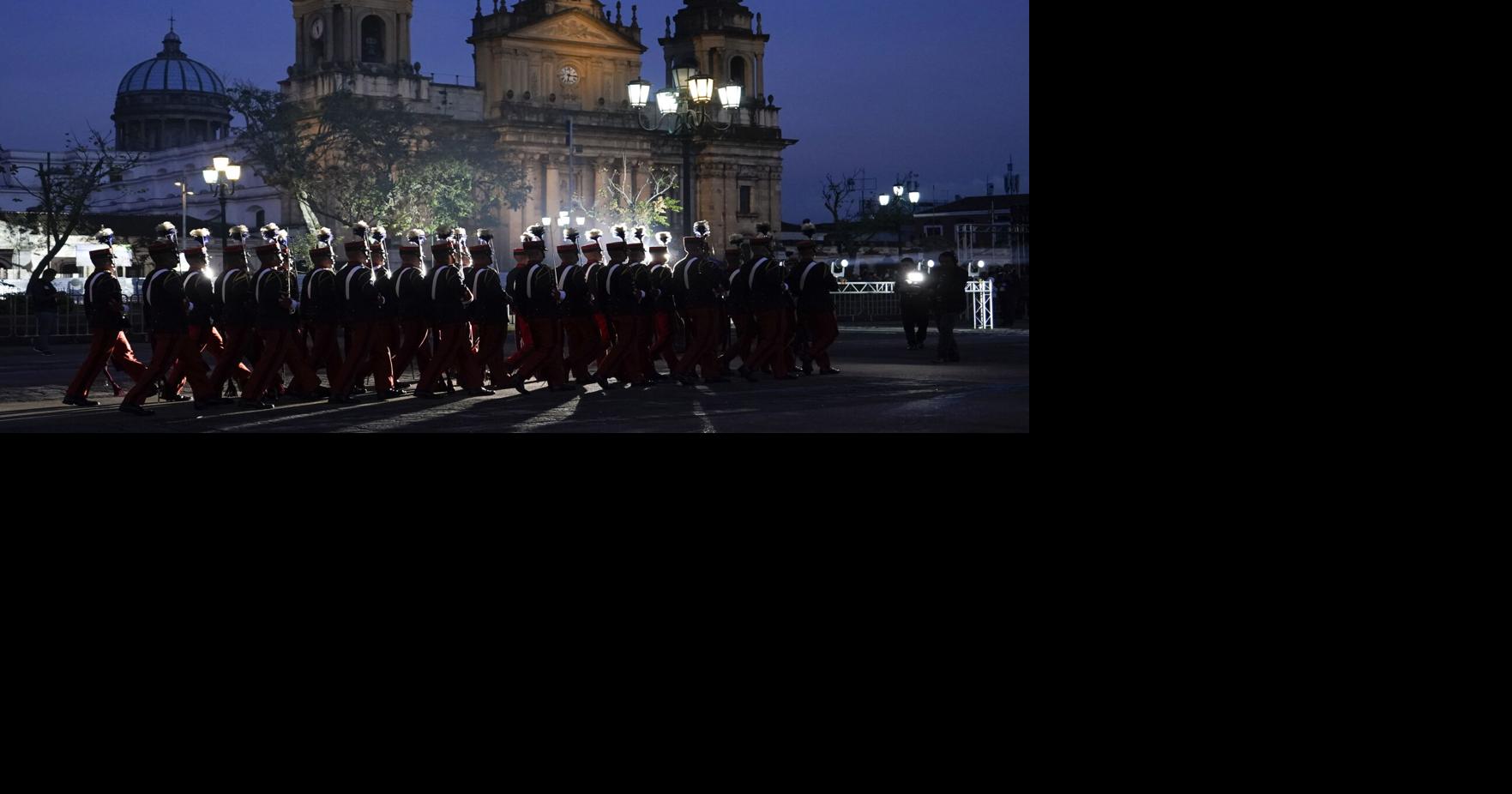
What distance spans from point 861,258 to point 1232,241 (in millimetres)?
49008

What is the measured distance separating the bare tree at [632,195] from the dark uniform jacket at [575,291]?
26.3m

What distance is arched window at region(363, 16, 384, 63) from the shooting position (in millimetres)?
44688

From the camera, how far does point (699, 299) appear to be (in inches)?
587

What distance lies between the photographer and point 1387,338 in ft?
20.5

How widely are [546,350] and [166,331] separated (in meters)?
3.39

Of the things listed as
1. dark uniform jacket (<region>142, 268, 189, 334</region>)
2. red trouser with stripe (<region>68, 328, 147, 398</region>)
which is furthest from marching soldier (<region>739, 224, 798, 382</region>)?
red trouser with stripe (<region>68, 328, 147, 398</region>)

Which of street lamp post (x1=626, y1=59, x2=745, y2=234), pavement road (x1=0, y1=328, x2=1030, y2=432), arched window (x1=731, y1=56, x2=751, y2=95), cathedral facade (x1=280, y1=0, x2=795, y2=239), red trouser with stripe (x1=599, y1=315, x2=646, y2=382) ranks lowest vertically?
pavement road (x1=0, y1=328, x2=1030, y2=432)

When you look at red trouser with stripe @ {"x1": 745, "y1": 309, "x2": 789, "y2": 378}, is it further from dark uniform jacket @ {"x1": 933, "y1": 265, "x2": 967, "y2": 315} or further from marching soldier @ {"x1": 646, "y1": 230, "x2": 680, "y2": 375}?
dark uniform jacket @ {"x1": 933, "y1": 265, "x2": 967, "y2": 315}

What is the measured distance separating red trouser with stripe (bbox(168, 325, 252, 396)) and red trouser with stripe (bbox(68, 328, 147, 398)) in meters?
0.29

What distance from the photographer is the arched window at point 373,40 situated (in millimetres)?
44688

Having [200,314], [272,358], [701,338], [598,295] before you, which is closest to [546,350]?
[598,295]

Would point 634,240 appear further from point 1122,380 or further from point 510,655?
point 510,655

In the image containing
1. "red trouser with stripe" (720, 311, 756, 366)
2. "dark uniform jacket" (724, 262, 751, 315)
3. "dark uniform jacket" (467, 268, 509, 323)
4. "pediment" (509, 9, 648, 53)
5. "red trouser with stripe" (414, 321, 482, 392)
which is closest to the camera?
"red trouser with stripe" (414, 321, 482, 392)

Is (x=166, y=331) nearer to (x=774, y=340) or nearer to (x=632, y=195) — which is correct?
(x=774, y=340)
